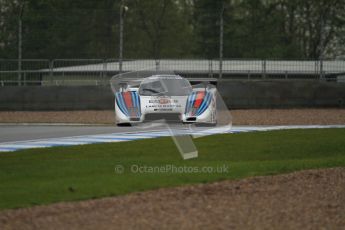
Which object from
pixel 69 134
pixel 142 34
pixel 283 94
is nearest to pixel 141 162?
pixel 69 134

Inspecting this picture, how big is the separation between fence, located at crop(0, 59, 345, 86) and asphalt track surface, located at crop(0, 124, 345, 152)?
19.1 ft

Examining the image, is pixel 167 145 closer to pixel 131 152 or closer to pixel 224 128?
pixel 131 152

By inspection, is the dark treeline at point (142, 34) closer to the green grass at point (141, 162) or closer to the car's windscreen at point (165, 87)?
the car's windscreen at point (165, 87)

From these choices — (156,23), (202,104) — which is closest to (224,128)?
(202,104)

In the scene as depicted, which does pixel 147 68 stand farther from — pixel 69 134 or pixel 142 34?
pixel 69 134

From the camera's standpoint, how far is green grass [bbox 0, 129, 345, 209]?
26.8ft

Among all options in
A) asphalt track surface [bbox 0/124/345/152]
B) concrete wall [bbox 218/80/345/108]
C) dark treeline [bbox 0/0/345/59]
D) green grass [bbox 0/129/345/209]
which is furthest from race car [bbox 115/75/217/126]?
dark treeline [bbox 0/0/345/59]

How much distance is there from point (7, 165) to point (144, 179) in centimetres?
228

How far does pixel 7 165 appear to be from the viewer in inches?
396

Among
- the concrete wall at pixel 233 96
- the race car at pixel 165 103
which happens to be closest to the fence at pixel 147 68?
the concrete wall at pixel 233 96

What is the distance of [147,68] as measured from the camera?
2367cm

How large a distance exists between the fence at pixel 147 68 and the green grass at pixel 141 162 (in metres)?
9.49

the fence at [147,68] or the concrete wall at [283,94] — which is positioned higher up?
the fence at [147,68]

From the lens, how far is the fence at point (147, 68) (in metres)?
23.6
